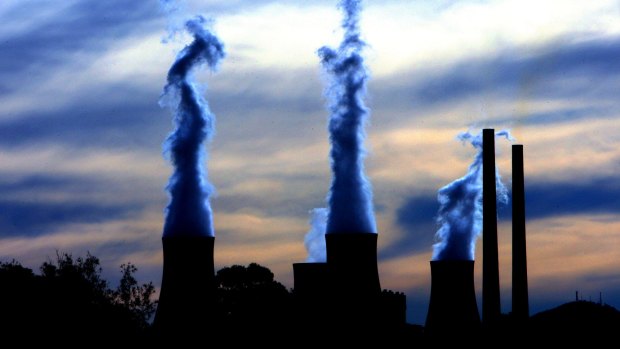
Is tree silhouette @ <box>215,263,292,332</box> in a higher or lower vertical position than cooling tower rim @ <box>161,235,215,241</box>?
higher

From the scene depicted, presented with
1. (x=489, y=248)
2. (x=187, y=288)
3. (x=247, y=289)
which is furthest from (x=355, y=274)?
(x=247, y=289)

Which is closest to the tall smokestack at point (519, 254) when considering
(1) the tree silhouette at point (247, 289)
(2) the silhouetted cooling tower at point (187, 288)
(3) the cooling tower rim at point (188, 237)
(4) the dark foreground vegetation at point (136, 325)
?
(4) the dark foreground vegetation at point (136, 325)

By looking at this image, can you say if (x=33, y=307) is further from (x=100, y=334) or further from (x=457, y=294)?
(x=457, y=294)

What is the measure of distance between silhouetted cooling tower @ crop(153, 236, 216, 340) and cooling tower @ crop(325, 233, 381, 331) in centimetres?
397

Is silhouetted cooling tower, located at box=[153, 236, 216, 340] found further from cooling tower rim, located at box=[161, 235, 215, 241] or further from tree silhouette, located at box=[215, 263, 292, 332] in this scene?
tree silhouette, located at box=[215, 263, 292, 332]

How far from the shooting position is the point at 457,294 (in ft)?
147

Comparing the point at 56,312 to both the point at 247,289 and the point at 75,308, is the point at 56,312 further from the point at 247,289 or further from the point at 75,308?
the point at 247,289

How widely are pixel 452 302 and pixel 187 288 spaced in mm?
10649

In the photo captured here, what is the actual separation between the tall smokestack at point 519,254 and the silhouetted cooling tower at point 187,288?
11.4m

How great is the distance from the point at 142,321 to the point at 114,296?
A: 248 centimetres

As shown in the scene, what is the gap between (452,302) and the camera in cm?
4431

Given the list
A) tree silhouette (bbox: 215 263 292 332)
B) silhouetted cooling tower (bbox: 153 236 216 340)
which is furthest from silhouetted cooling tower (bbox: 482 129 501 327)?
tree silhouette (bbox: 215 263 292 332)

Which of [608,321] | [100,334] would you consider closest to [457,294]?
[608,321]

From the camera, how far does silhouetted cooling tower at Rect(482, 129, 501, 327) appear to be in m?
44.8
